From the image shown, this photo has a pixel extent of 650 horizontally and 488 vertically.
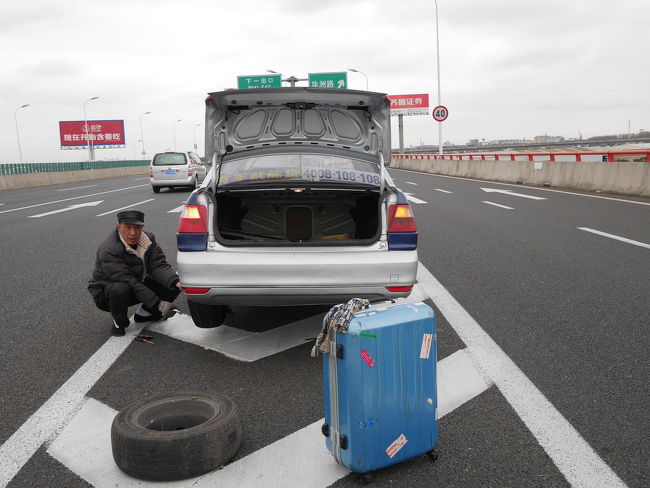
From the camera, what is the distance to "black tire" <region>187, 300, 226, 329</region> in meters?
4.55

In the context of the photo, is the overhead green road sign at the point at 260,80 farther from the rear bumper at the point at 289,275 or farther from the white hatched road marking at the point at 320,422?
the white hatched road marking at the point at 320,422

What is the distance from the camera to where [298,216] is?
19.5 feet

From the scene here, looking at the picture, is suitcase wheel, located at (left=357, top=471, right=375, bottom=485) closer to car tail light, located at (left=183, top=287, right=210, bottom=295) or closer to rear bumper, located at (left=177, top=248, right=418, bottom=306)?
rear bumper, located at (left=177, top=248, right=418, bottom=306)

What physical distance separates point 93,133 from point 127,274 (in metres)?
97.6

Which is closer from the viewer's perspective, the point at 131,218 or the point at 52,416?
the point at 52,416

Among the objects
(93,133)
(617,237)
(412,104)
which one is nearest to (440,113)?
(617,237)

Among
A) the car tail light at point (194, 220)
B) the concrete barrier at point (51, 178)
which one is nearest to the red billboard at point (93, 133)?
the concrete barrier at point (51, 178)

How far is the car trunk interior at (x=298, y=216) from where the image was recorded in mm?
5562

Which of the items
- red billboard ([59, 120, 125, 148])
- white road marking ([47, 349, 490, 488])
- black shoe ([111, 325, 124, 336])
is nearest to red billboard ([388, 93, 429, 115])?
red billboard ([59, 120, 125, 148])

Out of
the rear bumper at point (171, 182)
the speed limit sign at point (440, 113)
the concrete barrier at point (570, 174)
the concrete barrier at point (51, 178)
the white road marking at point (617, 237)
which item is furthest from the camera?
the speed limit sign at point (440, 113)

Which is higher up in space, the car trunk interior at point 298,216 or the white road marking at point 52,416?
the car trunk interior at point 298,216

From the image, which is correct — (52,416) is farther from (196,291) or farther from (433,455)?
(433,455)

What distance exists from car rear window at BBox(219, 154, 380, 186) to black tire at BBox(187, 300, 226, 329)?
0.92 meters

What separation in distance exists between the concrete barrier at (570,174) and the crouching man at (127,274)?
15.1 m
